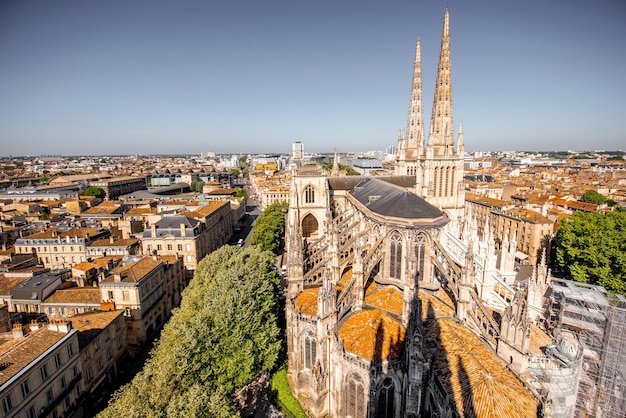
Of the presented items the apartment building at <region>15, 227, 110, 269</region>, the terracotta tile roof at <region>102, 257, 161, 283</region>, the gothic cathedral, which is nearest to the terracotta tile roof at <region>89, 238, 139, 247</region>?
the apartment building at <region>15, 227, 110, 269</region>

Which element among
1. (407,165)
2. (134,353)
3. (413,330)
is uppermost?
(407,165)

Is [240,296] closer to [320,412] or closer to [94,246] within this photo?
[320,412]

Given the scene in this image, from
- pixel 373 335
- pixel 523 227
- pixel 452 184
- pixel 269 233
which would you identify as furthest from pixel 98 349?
pixel 523 227

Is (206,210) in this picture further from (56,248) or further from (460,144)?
(460,144)

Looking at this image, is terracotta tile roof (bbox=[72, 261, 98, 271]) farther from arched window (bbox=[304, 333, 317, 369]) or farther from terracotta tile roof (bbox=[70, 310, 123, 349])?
arched window (bbox=[304, 333, 317, 369])

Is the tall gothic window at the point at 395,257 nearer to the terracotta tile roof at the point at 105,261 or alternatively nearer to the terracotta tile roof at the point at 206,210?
the terracotta tile roof at the point at 105,261

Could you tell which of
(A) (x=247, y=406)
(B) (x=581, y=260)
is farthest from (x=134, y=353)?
(B) (x=581, y=260)

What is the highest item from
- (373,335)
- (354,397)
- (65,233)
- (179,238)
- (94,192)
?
(94,192)
